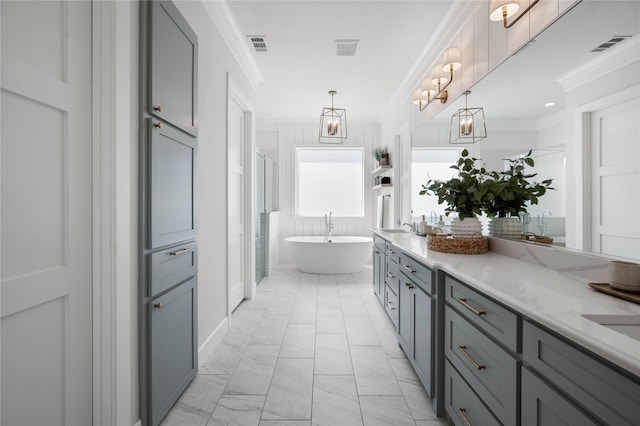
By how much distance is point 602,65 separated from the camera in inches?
48.8

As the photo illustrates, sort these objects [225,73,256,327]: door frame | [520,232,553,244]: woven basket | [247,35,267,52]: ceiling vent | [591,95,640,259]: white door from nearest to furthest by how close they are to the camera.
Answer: [591,95,640,259]: white door, [520,232,553,244]: woven basket, [247,35,267,52]: ceiling vent, [225,73,256,327]: door frame

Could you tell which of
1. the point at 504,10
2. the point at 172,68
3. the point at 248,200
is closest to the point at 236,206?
the point at 248,200

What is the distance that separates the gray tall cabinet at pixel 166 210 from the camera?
1488 mm

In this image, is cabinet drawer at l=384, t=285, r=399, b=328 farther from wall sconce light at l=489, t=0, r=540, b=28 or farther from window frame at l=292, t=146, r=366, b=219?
window frame at l=292, t=146, r=366, b=219

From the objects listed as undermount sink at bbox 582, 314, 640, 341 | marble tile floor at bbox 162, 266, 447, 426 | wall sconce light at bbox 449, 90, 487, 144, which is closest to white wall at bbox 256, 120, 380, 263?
marble tile floor at bbox 162, 266, 447, 426

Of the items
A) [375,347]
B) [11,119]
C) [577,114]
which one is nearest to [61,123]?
[11,119]

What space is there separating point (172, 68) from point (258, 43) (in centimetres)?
171

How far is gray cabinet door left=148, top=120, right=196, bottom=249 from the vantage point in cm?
152

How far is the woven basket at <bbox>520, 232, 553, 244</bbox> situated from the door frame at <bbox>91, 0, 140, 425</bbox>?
6.87 feet

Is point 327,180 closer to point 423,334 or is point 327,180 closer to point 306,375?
point 306,375

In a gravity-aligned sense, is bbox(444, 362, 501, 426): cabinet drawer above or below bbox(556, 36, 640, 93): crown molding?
below

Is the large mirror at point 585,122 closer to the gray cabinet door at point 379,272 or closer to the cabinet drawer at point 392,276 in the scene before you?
the cabinet drawer at point 392,276

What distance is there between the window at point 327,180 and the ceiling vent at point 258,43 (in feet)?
9.13

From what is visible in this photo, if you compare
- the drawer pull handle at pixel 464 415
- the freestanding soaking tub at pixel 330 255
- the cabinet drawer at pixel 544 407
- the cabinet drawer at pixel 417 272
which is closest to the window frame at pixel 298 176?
the freestanding soaking tub at pixel 330 255
